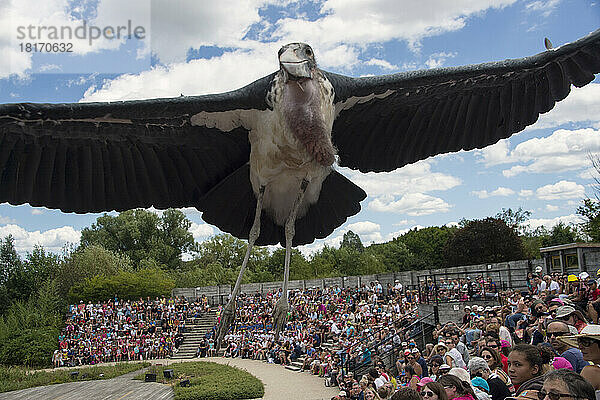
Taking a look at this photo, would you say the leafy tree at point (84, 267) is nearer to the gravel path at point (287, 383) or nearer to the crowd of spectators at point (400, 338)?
the crowd of spectators at point (400, 338)

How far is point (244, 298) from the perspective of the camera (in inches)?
1326

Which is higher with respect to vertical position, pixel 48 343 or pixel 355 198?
pixel 355 198

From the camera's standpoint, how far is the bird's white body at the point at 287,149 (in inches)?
162

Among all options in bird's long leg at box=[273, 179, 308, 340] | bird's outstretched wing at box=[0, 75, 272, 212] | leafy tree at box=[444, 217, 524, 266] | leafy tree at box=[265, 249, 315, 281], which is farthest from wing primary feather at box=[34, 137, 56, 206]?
leafy tree at box=[444, 217, 524, 266]

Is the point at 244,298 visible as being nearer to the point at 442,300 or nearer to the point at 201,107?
the point at 442,300

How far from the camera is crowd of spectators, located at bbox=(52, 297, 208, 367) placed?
31.4 m

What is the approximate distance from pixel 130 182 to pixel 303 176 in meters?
1.85

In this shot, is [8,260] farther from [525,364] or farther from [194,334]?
[525,364]

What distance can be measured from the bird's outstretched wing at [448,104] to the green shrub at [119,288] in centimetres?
3751

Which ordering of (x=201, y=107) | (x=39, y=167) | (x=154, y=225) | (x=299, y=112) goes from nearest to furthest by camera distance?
(x=299, y=112), (x=201, y=107), (x=39, y=167), (x=154, y=225)

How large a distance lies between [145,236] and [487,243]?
105 ft

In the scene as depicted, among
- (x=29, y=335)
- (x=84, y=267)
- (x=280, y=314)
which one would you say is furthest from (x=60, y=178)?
(x=84, y=267)

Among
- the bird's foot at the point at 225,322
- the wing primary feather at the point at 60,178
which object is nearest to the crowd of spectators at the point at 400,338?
the bird's foot at the point at 225,322

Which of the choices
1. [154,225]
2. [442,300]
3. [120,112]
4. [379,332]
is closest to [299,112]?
[120,112]
